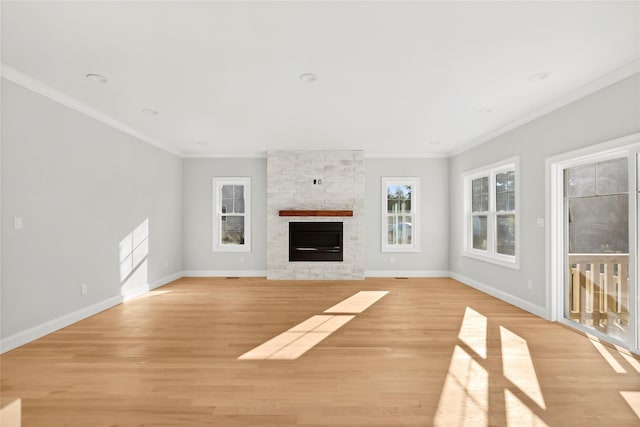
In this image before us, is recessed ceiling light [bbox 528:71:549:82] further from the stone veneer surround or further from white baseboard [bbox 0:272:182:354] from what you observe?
white baseboard [bbox 0:272:182:354]

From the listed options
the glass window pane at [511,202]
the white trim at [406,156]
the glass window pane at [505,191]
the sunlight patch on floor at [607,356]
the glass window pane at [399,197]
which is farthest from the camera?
the glass window pane at [399,197]

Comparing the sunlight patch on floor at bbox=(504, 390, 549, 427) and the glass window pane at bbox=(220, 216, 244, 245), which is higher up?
the glass window pane at bbox=(220, 216, 244, 245)

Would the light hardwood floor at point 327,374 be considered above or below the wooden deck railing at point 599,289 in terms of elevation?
below

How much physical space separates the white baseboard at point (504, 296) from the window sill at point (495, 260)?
16.6 inches

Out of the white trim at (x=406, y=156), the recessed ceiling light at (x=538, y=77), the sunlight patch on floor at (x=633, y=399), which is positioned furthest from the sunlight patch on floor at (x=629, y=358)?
the white trim at (x=406, y=156)

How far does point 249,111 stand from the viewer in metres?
4.02

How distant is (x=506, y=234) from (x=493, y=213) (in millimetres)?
462

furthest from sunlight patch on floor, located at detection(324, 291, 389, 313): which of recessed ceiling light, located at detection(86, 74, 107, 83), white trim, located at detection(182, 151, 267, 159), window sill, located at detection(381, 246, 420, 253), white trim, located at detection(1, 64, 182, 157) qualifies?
white trim, located at detection(1, 64, 182, 157)

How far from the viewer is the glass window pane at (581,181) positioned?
3.37 meters

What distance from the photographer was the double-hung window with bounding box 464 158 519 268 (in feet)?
15.3

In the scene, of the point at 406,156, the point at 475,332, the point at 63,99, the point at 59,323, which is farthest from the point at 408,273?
the point at 63,99

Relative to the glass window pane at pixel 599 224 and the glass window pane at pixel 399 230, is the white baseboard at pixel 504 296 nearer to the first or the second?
the glass window pane at pixel 599 224

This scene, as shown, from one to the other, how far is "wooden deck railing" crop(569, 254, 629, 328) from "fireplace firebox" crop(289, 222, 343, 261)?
3799 mm

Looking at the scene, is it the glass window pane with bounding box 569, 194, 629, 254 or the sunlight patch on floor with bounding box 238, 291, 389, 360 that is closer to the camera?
the sunlight patch on floor with bounding box 238, 291, 389, 360
